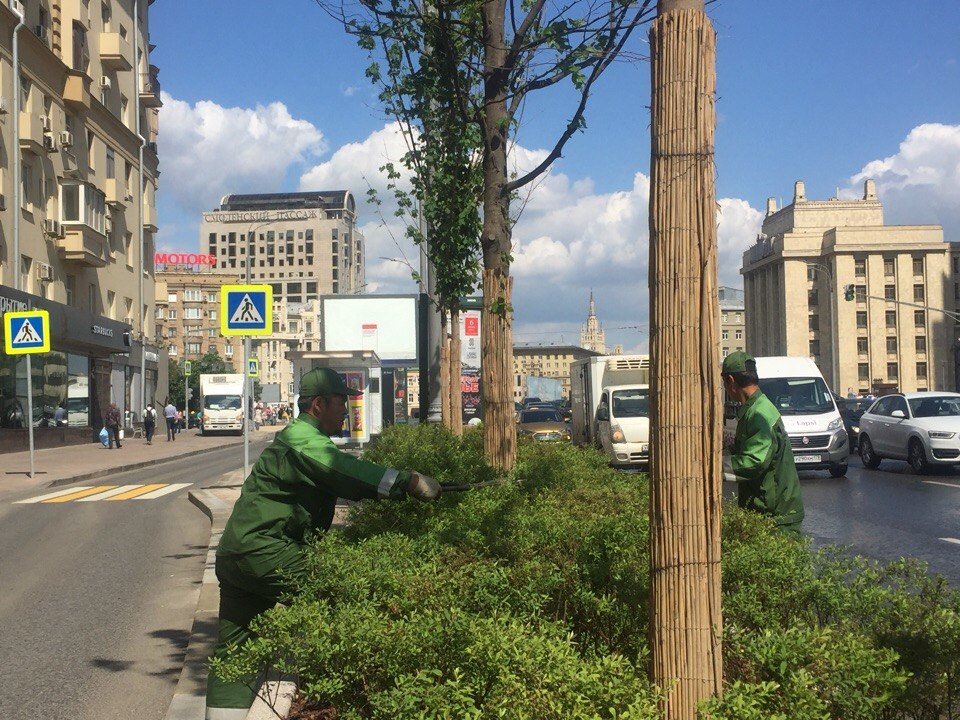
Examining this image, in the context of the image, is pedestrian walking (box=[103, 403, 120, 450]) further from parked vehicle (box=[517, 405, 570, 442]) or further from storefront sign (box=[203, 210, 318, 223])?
storefront sign (box=[203, 210, 318, 223])

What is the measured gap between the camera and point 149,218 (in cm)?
5444

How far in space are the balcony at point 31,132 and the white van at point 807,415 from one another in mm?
25383

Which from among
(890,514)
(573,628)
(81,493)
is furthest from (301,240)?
(573,628)

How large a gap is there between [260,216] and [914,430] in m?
185

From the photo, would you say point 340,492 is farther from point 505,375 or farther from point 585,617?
point 505,375

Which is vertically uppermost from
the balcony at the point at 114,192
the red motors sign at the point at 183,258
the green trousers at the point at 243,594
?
the red motors sign at the point at 183,258

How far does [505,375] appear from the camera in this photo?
32.7 feet

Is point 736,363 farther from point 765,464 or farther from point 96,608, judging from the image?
point 96,608

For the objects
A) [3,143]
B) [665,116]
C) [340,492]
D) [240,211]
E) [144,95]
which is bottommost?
[340,492]

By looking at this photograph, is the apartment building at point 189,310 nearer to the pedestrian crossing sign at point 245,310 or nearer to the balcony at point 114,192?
the balcony at point 114,192

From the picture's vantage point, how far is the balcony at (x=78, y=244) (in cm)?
3981

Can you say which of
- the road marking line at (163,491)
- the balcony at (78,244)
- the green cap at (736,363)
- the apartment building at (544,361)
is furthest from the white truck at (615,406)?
the apartment building at (544,361)

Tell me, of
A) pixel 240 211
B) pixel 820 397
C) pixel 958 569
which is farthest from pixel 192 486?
pixel 240 211

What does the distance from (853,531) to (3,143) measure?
99.0ft
